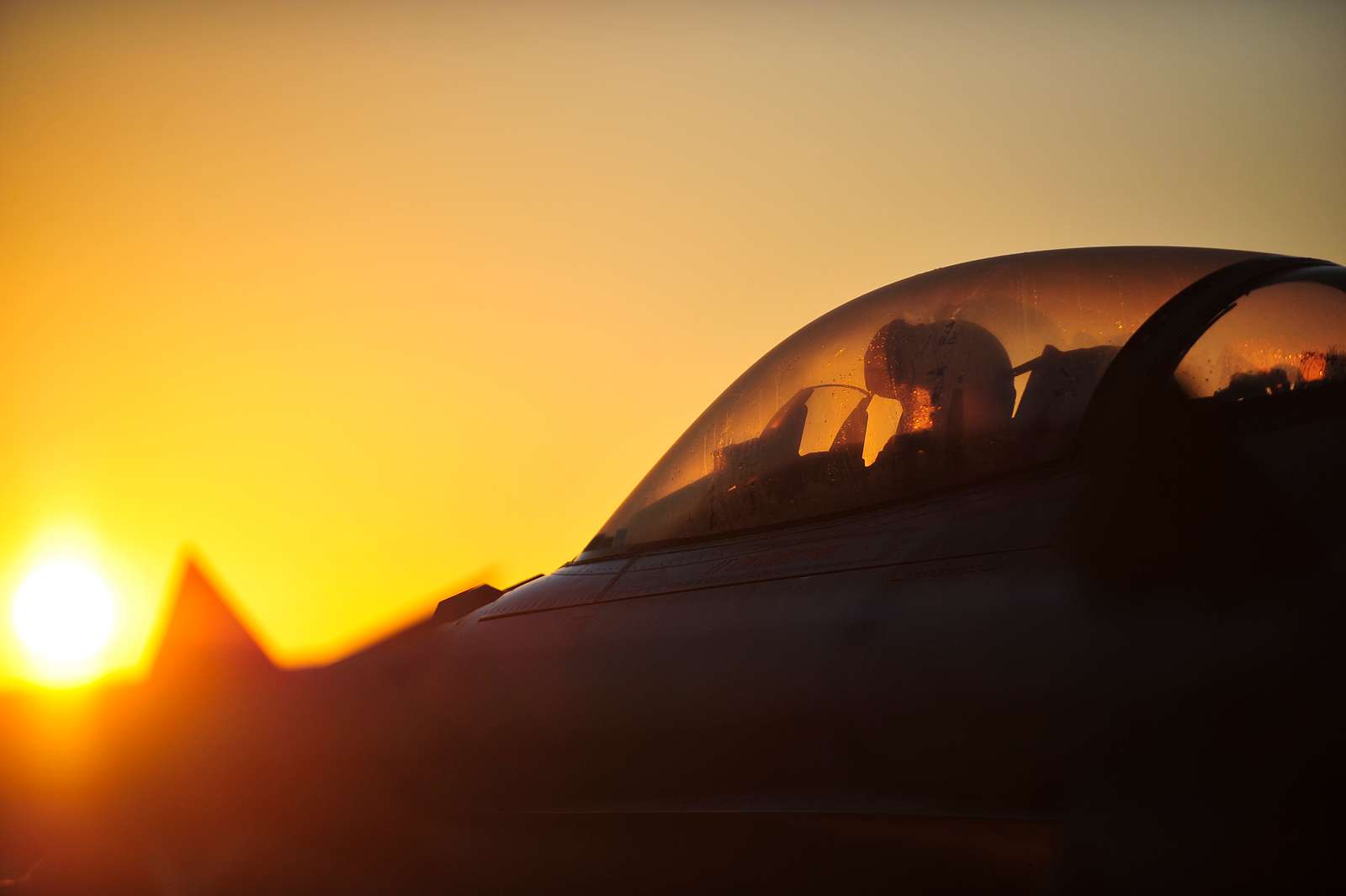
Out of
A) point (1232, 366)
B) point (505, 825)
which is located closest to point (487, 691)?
point (505, 825)

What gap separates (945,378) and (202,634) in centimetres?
722

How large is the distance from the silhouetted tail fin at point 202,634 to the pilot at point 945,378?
4.46 meters

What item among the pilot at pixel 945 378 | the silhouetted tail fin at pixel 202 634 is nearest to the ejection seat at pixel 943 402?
the pilot at pixel 945 378

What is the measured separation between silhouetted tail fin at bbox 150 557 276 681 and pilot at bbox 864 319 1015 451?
4457 millimetres

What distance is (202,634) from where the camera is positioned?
31.1 ft

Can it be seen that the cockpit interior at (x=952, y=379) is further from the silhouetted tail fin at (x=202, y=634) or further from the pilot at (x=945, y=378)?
the silhouetted tail fin at (x=202, y=634)

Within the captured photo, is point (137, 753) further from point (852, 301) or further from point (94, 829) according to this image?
point (852, 301)

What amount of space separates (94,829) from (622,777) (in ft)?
8.74

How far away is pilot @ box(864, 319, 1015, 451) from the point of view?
4672 millimetres

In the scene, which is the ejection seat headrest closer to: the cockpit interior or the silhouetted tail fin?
the cockpit interior

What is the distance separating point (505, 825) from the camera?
4812 mm

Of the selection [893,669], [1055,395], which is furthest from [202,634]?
[1055,395]

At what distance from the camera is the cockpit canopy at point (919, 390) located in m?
4.57

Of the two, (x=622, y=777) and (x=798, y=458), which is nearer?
(x=622, y=777)
